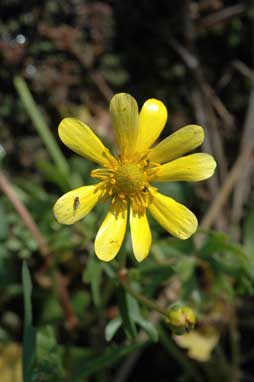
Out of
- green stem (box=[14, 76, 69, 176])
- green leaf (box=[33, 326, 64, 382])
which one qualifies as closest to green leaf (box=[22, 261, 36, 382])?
green leaf (box=[33, 326, 64, 382])

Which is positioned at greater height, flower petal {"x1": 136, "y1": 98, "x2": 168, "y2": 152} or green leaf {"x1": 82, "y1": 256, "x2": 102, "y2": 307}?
flower petal {"x1": 136, "y1": 98, "x2": 168, "y2": 152}

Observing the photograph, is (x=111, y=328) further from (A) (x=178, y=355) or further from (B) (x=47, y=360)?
(A) (x=178, y=355)

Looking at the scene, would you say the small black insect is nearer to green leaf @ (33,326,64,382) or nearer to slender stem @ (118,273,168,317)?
slender stem @ (118,273,168,317)

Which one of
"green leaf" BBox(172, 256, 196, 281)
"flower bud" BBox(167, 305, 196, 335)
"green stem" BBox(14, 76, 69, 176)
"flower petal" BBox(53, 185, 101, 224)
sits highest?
"green stem" BBox(14, 76, 69, 176)

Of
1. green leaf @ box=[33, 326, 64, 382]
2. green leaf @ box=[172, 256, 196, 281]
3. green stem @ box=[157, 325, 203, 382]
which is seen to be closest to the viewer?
green leaf @ box=[33, 326, 64, 382]

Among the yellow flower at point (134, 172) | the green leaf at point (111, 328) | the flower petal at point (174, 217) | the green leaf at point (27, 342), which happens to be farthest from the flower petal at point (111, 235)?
the green leaf at point (111, 328)

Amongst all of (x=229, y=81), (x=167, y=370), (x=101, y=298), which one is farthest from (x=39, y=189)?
(x=229, y=81)

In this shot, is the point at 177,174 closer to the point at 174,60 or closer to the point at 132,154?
the point at 132,154

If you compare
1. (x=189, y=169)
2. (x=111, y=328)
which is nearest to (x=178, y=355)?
(x=111, y=328)
